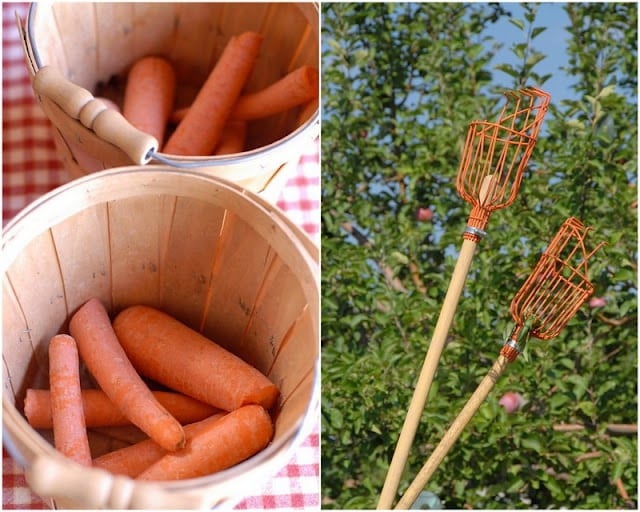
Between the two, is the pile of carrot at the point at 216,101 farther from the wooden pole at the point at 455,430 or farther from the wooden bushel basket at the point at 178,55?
the wooden pole at the point at 455,430

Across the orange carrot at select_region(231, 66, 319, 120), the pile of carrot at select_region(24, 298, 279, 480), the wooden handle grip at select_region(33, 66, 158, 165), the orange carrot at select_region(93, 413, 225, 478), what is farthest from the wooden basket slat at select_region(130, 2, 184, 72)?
the orange carrot at select_region(93, 413, 225, 478)

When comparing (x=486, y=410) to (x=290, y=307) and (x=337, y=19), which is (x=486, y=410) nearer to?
Answer: (x=290, y=307)

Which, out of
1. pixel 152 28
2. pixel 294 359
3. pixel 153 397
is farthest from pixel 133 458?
pixel 152 28

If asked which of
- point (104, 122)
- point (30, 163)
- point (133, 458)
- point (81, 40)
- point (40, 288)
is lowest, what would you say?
point (133, 458)

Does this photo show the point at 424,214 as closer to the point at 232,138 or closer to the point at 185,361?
the point at 232,138

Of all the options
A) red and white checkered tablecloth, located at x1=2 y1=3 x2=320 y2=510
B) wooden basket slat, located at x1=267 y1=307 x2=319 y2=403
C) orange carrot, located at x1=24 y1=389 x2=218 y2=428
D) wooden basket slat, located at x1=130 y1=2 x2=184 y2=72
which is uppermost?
wooden basket slat, located at x1=130 y1=2 x2=184 y2=72

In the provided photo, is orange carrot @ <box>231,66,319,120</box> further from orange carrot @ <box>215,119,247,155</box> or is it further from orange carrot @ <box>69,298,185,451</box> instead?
orange carrot @ <box>69,298,185,451</box>

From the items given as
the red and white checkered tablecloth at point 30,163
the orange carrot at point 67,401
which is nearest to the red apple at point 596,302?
the red and white checkered tablecloth at point 30,163
